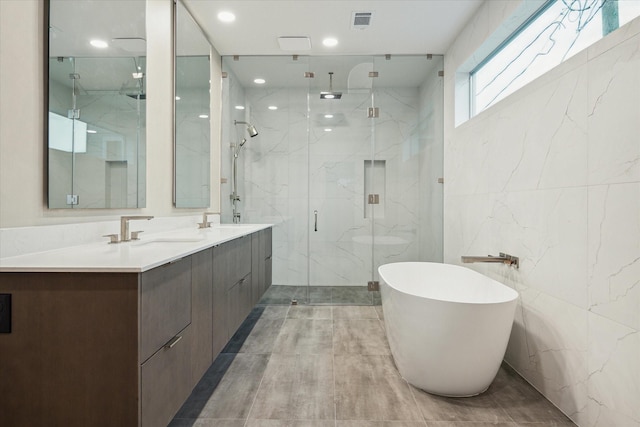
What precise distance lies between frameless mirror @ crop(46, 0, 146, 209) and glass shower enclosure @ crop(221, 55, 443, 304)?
152cm

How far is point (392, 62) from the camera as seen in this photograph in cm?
337

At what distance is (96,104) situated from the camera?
160 centimetres

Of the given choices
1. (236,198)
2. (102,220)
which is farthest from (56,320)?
(236,198)

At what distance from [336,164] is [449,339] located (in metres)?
2.27

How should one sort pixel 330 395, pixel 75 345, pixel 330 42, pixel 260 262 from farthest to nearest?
1. pixel 330 42
2. pixel 260 262
3. pixel 330 395
4. pixel 75 345

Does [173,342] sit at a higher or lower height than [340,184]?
lower

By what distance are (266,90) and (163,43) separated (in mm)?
1387

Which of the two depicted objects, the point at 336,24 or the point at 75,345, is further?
the point at 336,24

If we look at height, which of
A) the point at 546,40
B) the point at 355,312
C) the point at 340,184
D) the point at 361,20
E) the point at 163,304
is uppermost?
the point at 361,20

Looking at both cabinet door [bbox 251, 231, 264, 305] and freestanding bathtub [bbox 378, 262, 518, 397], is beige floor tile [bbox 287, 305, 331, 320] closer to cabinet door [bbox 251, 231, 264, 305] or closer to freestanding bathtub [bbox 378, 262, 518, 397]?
cabinet door [bbox 251, 231, 264, 305]

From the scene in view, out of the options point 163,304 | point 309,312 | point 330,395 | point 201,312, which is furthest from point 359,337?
point 163,304

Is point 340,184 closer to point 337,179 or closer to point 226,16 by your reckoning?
point 337,179

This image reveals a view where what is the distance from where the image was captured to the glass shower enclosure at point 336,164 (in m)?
3.43

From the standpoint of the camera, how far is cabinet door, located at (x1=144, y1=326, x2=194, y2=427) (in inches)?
42.3
